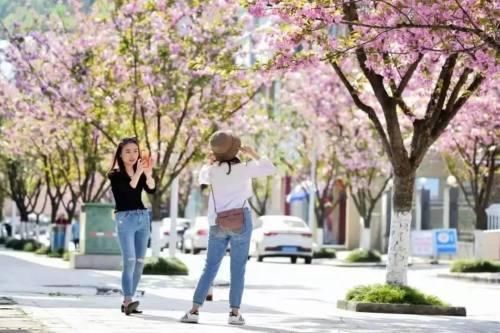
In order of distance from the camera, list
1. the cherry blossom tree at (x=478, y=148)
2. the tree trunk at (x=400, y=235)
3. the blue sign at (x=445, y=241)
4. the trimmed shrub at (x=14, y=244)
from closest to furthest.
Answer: the tree trunk at (x=400, y=235)
the cherry blossom tree at (x=478, y=148)
the blue sign at (x=445, y=241)
the trimmed shrub at (x=14, y=244)

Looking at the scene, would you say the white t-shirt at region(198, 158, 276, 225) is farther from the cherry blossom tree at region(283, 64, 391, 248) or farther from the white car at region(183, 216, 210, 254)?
the white car at region(183, 216, 210, 254)

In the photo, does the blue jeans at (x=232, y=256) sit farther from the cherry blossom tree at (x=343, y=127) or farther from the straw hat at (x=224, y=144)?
the cherry blossom tree at (x=343, y=127)

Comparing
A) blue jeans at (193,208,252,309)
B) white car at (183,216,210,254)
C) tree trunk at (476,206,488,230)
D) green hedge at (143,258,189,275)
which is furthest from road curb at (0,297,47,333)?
white car at (183,216,210,254)

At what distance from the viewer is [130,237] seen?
1335cm

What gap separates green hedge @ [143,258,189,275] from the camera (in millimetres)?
27516

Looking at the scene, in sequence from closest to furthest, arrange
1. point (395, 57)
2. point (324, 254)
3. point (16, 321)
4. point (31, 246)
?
1. point (16, 321)
2. point (395, 57)
3. point (324, 254)
4. point (31, 246)

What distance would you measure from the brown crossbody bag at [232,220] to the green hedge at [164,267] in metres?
15.2

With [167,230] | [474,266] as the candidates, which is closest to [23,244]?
[167,230]

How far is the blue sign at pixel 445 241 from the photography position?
149 feet

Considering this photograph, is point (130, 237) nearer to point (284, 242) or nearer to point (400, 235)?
point (400, 235)

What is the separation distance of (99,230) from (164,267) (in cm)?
450

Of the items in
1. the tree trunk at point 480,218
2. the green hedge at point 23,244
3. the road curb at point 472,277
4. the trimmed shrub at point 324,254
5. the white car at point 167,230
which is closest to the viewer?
the road curb at point 472,277

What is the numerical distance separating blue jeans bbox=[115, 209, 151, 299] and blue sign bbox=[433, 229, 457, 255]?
32.8m

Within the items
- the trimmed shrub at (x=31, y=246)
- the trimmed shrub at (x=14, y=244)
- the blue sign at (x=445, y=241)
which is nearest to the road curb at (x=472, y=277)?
the blue sign at (x=445, y=241)
